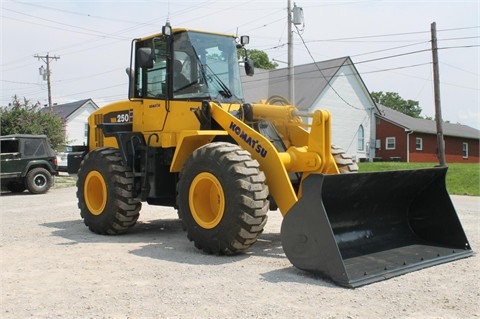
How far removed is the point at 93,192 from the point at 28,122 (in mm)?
19311

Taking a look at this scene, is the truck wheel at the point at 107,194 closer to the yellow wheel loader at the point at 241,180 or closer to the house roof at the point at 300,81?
the yellow wheel loader at the point at 241,180

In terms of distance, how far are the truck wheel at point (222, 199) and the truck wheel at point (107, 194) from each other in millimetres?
1579

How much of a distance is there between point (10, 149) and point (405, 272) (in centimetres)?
1545

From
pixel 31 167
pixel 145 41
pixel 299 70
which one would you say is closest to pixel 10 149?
pixel 31 167

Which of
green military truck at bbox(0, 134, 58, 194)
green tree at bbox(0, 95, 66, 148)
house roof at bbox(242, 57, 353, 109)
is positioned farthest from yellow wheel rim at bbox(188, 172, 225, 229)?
house roof at bbox(242, 57, 353, 109)

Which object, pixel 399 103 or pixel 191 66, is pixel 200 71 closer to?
pixel 191 66

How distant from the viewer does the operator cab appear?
7668 mm

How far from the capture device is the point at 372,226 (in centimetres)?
641

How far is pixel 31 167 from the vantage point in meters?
17.6

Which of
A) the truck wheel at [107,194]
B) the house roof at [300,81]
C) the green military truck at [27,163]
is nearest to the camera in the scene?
the truck wheel at [107,194]

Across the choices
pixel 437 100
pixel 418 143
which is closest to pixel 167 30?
pixel 437 100

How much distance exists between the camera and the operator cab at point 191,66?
7668 mm

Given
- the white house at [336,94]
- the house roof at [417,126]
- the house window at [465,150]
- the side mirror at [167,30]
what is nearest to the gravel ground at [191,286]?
the side mirror at [167,30]

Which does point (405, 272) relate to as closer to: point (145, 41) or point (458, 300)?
point (458, 300)
